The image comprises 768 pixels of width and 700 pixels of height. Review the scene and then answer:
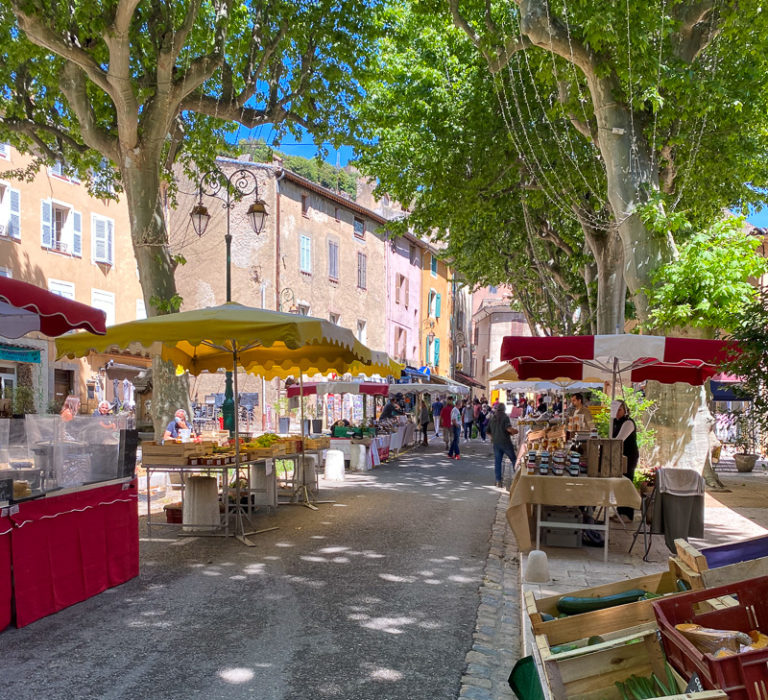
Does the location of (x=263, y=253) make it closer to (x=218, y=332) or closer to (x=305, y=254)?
(x=305, y=254)

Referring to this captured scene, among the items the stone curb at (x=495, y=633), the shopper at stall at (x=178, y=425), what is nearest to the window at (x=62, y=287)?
the shopper at stall at (x=178, y=425)

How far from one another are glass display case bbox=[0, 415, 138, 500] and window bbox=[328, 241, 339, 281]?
87.5 feet

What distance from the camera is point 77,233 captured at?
25.0 metres

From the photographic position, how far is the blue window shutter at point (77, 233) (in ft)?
81.4

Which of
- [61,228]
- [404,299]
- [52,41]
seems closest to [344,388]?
[61,228]

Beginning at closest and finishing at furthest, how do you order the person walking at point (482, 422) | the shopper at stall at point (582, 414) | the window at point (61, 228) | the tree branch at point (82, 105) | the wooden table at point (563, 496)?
the wooden table at point (563, 496), the shopper at stall at point (582, 414), the tree branch at point (82, 105), the window at point (61, 228), the person walking at point (482, 422)

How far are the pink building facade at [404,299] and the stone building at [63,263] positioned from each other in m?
14.9

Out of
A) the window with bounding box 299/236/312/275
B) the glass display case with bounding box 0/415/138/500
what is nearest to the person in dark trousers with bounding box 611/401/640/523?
the glass display case with bounding box 0/415/138/500

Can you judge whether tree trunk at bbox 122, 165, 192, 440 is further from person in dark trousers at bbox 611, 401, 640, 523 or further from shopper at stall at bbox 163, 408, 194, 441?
person in dark trousers at bbox 611, 401, 640, 523

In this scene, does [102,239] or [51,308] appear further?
[102,239]

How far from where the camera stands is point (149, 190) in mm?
12219

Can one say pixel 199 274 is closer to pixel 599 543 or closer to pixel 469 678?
pixel 599 543

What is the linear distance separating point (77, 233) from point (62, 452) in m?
21.1

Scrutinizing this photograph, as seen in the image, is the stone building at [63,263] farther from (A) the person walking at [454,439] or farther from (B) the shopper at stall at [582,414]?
(B) the shopper at stall at [582,414]
